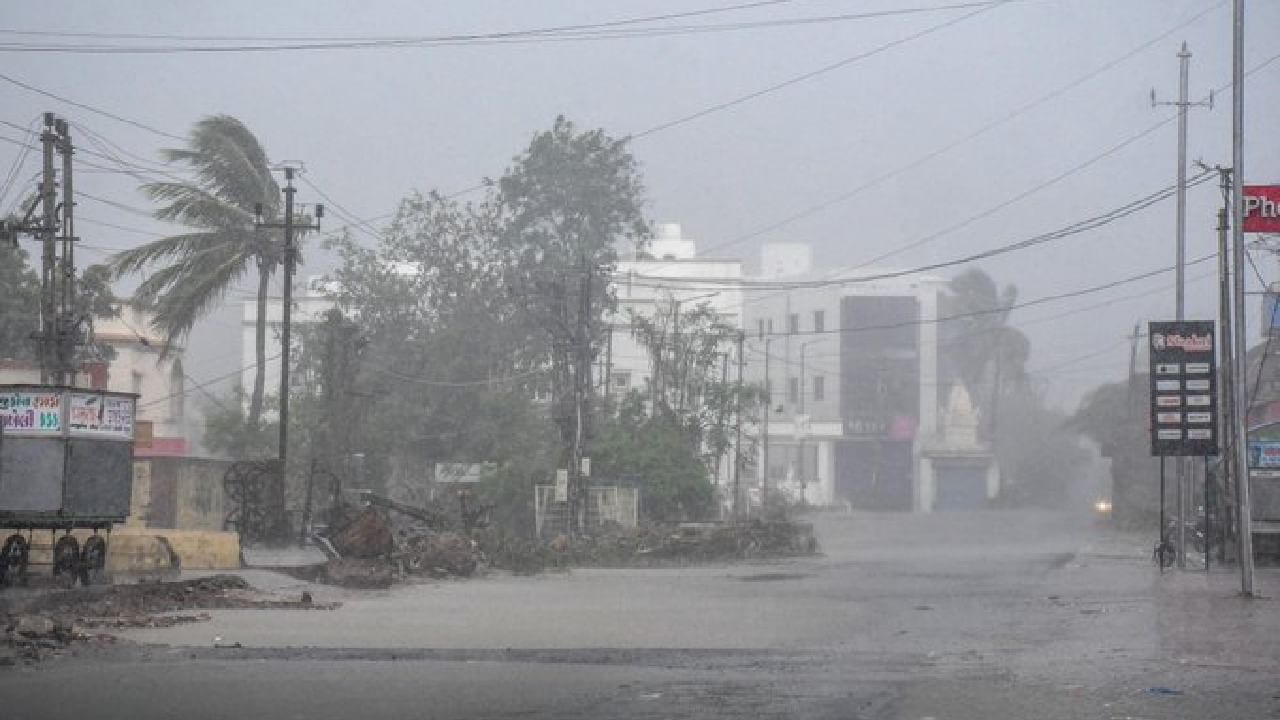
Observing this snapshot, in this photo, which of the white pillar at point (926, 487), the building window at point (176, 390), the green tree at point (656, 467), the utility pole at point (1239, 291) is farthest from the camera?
the white pillar at point (926, 487)

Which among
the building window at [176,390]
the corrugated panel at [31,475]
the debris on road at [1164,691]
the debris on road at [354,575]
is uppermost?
the building window at [176,390]

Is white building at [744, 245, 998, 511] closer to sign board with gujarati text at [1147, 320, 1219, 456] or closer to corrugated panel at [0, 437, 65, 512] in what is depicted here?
sign board with gujarati text at [1147, 320, 1219, 456]

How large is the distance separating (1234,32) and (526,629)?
15.5 metres

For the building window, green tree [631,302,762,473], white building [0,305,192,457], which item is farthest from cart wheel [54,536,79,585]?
green tree [631,302,762,473]

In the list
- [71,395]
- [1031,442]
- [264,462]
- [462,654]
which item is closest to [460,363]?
[264,462]

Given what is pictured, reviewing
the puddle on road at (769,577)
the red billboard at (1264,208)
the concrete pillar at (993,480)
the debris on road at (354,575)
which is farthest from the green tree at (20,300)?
the concrete pillar at (993,480)

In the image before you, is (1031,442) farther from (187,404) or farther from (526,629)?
(526,629)

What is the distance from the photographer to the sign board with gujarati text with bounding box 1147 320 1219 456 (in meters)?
33.2

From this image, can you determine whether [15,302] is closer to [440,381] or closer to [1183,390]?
[440,381]

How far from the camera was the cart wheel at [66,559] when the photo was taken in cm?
2270

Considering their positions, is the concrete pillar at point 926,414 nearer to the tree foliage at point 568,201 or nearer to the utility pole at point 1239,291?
the tree foliage at point 568,201

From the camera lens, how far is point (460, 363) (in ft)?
209

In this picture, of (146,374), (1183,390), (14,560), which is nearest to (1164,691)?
(14,560)

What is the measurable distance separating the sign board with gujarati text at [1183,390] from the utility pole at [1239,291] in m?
7.08
